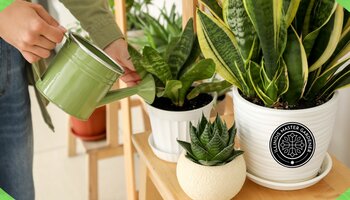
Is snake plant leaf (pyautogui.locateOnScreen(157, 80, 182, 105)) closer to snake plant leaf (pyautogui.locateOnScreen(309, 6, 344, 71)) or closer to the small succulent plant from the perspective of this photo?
the small succulent plant

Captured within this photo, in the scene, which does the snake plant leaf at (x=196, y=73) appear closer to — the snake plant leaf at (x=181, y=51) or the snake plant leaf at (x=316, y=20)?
the snake plant leaf at (x=181, y=51)

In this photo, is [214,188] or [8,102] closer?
[214,188]

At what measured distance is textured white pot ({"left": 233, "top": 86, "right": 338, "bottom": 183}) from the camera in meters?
0.64

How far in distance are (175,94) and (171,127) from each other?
6cm

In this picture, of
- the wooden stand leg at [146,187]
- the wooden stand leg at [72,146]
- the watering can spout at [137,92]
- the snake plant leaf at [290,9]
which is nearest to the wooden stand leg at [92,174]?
the wooden stand leg at [72,146]

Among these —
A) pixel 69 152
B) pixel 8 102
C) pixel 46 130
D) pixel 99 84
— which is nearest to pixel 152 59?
pixel 99 84

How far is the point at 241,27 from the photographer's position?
2.07 feet

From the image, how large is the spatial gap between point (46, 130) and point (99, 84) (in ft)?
5.74

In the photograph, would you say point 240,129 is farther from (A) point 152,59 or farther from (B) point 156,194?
(B) point 156,194

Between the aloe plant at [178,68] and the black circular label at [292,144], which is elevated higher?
the aloe plant at [178,68]

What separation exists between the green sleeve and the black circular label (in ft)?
1.32

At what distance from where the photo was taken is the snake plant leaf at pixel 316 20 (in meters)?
0.60

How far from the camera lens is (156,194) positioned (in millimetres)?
922

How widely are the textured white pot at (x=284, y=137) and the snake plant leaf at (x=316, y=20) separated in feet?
0.32
